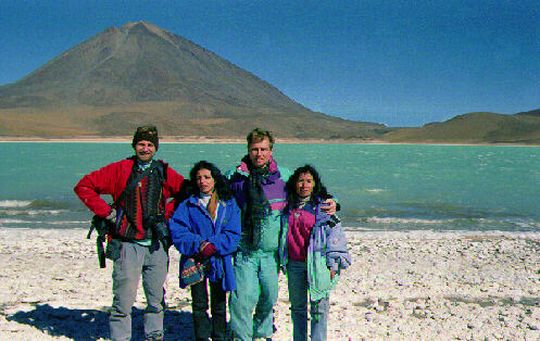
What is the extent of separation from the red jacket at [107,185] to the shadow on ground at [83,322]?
1240mm

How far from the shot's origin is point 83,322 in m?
4.85

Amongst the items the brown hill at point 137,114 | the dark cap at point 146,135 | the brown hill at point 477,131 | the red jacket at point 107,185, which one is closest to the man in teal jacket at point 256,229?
the red jacket at point 107,185

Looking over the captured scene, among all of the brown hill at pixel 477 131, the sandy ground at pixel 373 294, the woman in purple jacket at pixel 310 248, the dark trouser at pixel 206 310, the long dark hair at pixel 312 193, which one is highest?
the brown hill at pixel 477 131

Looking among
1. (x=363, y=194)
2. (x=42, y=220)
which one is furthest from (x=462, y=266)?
(x=363, y=194)

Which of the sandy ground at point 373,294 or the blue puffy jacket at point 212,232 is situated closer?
the blue puffy jacket at point 212,232

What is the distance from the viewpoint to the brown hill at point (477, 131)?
125m

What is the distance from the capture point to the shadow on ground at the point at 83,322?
15.0 feet

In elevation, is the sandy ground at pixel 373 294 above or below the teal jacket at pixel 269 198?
below

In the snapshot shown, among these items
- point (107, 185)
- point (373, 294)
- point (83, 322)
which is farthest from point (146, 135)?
point (373, 294)

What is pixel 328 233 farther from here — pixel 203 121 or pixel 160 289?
pixel 203 121

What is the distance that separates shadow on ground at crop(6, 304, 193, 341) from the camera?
458 cm

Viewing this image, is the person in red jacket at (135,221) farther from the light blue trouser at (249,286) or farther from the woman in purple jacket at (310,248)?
the woman in purple jacket at (310,248)

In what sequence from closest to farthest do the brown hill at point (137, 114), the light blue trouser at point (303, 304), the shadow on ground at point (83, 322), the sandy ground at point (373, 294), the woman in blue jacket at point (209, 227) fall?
the woman in blue jacket at point (209, 227), the light blue trouser at point (303, 304), the shadow on ground at point (83, 322), the sandy ground at point (373, 294), the brown hill at point (137, 114)

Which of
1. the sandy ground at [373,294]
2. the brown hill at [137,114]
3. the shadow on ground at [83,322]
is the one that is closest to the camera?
the shadow on ground at [83,322]
